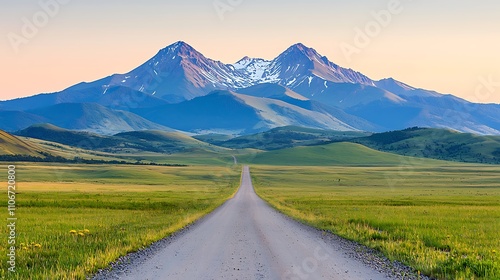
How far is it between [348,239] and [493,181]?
439ft

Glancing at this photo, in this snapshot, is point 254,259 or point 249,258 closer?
point 254,259

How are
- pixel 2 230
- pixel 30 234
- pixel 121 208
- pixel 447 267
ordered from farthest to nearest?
pixel 121 208, pixel 2 230, pixel 30 234, pixel 447 267

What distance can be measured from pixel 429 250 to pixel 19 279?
1740 centimetres

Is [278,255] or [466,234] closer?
[278,255]

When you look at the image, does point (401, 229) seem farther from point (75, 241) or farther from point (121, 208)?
point (121, 208)

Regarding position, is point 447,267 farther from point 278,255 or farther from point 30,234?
point 30,234

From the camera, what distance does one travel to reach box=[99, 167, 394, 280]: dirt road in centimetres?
1795

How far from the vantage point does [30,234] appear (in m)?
28.2

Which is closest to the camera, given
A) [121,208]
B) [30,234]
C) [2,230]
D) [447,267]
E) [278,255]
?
[447,267]

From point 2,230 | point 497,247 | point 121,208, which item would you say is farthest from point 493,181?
point 2,230

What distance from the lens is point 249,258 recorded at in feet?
69.9

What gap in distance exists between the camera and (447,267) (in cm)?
1819

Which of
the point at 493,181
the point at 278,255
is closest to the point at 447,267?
the point at 278,255

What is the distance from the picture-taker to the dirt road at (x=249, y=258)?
17953 mm
